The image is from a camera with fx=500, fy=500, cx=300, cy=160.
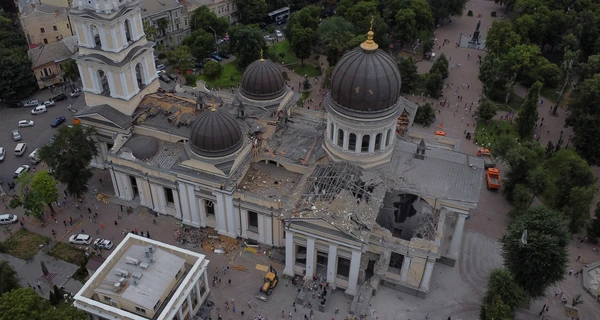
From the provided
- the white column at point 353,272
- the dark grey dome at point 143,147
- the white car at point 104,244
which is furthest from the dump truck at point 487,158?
the white car at point 104,244

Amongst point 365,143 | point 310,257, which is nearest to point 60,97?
point 310,257

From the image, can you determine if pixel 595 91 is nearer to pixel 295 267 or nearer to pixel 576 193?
pixel 576 193

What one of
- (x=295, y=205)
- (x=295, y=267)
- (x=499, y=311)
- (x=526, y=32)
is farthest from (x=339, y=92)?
(x=526, y=32)

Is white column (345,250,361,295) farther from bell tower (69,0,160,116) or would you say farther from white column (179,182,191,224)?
bell tower (69,0,160,116)

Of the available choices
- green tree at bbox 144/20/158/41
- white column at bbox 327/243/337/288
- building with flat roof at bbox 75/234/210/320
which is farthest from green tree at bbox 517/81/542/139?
green tree at bbox 144/20/158/41

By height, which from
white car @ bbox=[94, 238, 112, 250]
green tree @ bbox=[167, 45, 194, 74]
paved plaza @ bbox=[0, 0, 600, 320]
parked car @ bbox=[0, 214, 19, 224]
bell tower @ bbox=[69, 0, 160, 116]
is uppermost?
bell tower @ bbox=[69, 0, 160, 116]
